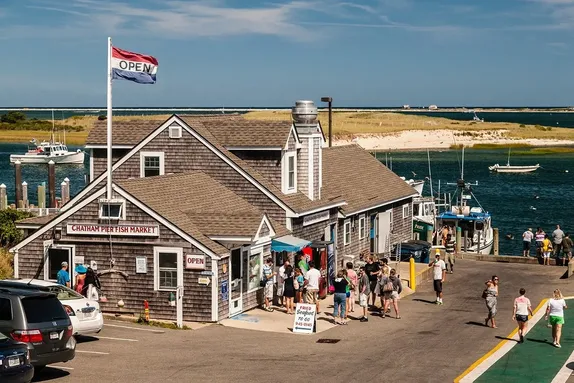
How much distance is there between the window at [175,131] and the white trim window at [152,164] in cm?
83

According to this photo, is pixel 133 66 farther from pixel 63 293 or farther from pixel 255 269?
pixel 63 293

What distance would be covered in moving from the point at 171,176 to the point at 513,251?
3693 centimetres

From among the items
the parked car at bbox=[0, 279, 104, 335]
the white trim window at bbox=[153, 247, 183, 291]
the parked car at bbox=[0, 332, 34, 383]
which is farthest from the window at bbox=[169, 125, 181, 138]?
the parked car at bbox=[0, 332, 34, 383]

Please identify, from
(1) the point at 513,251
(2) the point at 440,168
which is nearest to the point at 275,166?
(1) the point at 513,251

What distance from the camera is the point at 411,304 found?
3347 centimetres

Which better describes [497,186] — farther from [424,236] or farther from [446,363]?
[446,363]

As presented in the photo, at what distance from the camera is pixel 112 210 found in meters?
28.9

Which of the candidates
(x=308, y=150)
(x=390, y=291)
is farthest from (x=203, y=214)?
(x=308, y=150)

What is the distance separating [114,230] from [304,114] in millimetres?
10614

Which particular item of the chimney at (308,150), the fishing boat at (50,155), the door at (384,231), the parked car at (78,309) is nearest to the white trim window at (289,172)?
the chimney at (308,150)

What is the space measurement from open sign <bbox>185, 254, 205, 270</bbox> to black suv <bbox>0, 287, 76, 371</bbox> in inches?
Result: 328

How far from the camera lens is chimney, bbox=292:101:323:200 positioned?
36.3m

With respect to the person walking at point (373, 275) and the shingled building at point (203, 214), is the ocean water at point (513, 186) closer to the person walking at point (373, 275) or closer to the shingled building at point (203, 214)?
the shingled building at point (203, 214)

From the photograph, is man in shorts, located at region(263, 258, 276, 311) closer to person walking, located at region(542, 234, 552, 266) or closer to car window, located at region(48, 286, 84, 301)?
car window, located at region(48, 286, 84, 301)
